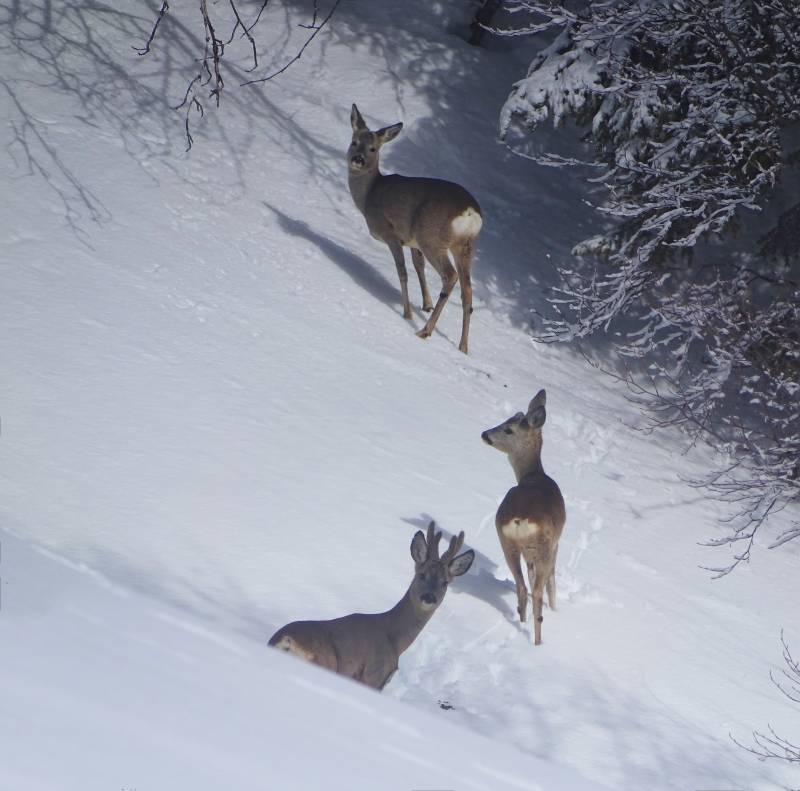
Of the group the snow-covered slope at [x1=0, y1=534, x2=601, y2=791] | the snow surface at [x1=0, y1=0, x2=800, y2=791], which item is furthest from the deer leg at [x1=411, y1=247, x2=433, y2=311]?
the snow-covered slope at [x1=0, y1=534, x2=601, y2=791]

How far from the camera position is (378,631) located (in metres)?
4.59

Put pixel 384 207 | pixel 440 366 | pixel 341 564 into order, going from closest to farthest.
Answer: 1. pixel 341 564
2. pixel 440 366
3. pixel 384 207

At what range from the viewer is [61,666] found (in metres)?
1.73

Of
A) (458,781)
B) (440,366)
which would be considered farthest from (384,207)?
(458,781)

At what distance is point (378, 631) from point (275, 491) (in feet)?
6.04

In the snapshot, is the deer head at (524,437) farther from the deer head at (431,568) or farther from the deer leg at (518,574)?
the deer head at (431,568)

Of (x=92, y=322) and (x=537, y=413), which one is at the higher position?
(x=537, y=413)

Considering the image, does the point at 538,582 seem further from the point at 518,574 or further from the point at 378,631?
the point at 378,631

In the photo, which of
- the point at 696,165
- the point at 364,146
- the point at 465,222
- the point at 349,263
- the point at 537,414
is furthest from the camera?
the point at 696,165

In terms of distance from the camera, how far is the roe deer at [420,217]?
31.7 feet

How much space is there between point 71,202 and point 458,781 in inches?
301

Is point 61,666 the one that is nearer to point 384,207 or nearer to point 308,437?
point 308,437

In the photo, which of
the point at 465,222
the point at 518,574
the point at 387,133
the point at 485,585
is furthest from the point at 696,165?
the point at 518,574

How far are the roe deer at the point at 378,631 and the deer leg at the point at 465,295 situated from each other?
4914 mm
